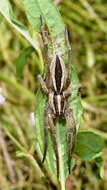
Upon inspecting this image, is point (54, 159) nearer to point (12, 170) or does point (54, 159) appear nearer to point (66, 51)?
point (66, 51)

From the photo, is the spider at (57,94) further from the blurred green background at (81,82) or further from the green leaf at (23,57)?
the blurred green background at (81,82)

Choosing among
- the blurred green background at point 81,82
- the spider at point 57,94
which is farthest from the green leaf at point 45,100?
the blurred green background at point 81,82

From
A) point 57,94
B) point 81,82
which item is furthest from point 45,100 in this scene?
point 81,82

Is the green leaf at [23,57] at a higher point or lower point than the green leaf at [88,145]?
higher

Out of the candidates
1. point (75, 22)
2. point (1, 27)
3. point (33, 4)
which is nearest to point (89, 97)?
point (75, 22)

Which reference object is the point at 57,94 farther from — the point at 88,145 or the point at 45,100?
the point at 88,145

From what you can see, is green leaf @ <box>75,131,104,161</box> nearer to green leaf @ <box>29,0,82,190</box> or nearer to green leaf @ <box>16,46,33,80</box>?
green leaf @ <box>29,0,82,190</box>

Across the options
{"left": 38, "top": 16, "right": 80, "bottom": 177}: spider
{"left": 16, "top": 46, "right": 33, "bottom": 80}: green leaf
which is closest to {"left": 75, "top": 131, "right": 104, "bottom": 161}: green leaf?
{"left": 38, "top": 16, "right": 80, "bottom": 177}: spider
